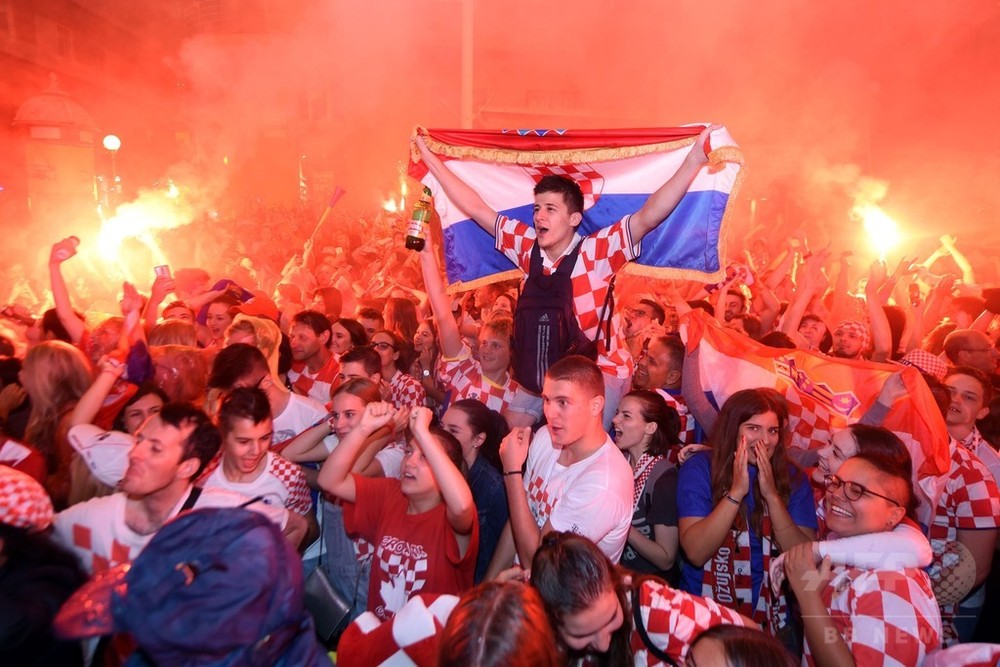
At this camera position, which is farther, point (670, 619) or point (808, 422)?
point (808, 422)

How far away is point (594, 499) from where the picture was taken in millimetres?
2787

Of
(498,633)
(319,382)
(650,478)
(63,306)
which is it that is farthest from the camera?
(319,382)

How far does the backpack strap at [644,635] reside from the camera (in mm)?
2244

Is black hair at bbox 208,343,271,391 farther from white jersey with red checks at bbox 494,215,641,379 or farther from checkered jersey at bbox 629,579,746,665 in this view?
checkered jersey at bbox 629,579,746,665

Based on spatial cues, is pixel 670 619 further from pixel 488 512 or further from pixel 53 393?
pixel 53 393

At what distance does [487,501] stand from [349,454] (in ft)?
2.96

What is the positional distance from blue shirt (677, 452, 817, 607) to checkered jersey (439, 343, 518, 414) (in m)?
1.57

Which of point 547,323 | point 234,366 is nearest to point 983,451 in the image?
point 547,323

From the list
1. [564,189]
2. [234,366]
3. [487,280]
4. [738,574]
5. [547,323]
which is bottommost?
[738,574]

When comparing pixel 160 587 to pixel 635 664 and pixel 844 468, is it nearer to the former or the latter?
pixel 635 664

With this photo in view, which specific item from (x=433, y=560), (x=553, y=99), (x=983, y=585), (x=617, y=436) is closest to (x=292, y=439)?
(x=433, y=560)

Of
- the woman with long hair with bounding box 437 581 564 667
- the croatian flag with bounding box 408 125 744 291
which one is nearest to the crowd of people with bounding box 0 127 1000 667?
the woman with long hair with bounding box 437 581 564 667

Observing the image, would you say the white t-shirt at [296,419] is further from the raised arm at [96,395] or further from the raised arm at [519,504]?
the raised arm at [519,504]

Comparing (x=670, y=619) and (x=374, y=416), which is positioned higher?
(x=374, y=416)
